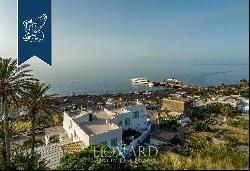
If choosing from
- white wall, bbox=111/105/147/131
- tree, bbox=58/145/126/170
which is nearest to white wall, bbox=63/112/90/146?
white wall, bbox=111/105/147/131

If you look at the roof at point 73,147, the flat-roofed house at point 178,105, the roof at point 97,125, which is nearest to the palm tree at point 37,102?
the roof at point 73,147

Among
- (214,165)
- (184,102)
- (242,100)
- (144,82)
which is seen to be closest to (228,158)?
(214,165)

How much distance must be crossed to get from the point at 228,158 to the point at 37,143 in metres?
32.2

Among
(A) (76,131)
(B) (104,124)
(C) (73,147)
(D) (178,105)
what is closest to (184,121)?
(D) (178,105)

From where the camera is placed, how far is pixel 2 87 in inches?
996

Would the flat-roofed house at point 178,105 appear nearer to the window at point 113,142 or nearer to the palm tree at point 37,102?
the window at point 113,142

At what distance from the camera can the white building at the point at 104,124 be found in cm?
3197

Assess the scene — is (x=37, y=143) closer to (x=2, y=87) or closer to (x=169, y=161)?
(x=2, y=87)

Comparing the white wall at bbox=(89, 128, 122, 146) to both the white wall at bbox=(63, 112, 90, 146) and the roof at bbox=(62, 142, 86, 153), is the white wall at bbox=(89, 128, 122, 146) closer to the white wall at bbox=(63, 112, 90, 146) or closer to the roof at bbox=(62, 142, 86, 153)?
the white wall at bbox=(63, 112, 90, 146)

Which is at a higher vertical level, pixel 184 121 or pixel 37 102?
pixel 37 102

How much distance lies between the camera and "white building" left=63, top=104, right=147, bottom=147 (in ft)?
105

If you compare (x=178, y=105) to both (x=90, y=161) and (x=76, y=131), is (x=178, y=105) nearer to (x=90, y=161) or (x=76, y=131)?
(x=76, y=131)

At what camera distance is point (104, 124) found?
36.2 meters

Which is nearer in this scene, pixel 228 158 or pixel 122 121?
pixel 228 158
